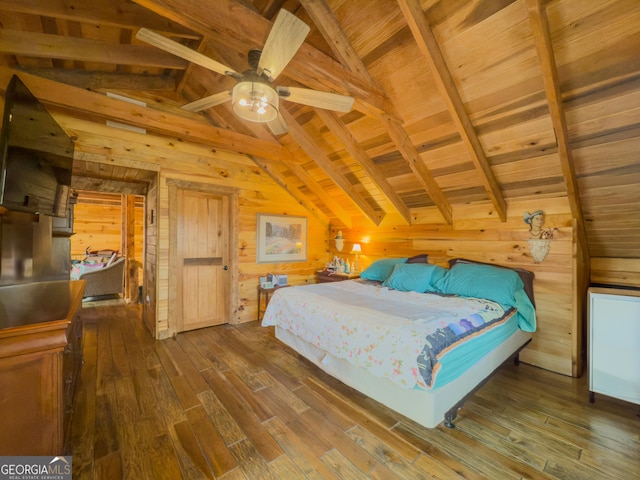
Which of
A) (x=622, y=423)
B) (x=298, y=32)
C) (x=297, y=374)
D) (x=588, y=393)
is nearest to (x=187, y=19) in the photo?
(x=298, y=32)

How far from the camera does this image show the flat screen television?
1505 millimetres

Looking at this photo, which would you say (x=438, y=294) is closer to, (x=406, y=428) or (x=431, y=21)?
(x=406, y=428)

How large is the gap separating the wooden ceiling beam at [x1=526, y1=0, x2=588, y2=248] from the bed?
0.93m

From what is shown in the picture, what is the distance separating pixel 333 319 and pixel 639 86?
103 inches

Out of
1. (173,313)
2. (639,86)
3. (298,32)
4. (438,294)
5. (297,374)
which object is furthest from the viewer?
(173,313)

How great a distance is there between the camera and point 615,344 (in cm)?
205

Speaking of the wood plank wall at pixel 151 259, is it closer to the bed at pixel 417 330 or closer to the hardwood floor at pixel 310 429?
the hardwood floor at pixel 310 429

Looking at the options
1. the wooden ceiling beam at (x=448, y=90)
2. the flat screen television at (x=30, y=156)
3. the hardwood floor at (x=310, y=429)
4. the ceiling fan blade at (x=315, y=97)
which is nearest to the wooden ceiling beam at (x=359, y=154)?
the ceiling fan blade at (x=315, y=97)

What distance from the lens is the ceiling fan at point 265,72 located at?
1358 mm

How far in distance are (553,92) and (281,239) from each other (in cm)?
367

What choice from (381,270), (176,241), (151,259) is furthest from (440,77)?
(151,259)

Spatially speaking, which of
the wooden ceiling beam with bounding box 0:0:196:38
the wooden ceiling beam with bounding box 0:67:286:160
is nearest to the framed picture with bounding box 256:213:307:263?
the wooden ceiling beam with bounding box 0:67:286:160

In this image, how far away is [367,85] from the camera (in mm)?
2215

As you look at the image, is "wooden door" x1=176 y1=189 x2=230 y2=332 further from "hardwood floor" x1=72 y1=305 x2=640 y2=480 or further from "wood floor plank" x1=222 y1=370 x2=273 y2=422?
"wood floor plank" x1=222 y1=370 x2=273 y2=422
